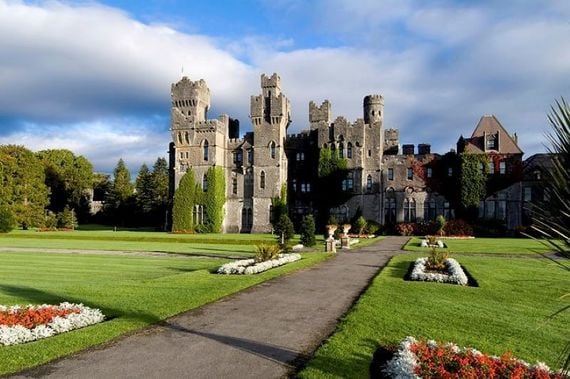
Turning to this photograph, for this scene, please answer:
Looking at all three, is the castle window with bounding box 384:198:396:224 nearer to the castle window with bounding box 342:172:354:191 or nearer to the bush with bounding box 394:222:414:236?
the bush with bounding box 394:222:414:236

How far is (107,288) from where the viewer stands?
15672 millimetres

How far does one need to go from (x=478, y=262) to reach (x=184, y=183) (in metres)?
44.4

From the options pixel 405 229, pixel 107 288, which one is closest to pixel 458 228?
pixel 405 229

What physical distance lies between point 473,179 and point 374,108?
18.3m

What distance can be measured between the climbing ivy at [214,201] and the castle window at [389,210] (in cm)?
2117

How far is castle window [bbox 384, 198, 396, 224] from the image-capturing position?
191 feet

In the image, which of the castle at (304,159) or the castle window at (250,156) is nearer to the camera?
the castle at (304,159)

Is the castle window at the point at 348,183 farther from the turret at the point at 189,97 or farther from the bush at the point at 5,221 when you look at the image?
the bush at the point at 5,221

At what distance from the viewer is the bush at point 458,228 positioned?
168ft

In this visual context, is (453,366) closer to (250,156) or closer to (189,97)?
(250,156)

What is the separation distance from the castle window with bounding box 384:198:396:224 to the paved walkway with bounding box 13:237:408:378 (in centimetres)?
4372

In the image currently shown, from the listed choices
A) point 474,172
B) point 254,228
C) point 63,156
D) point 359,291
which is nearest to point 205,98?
point 254,228

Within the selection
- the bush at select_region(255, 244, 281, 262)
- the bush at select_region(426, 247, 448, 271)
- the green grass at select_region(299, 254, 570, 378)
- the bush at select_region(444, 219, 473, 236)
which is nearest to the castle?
the bush at select_region(444, 219, 473, 236)

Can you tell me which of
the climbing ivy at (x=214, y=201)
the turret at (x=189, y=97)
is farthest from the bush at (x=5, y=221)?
the turret at (x=189, y=97)
